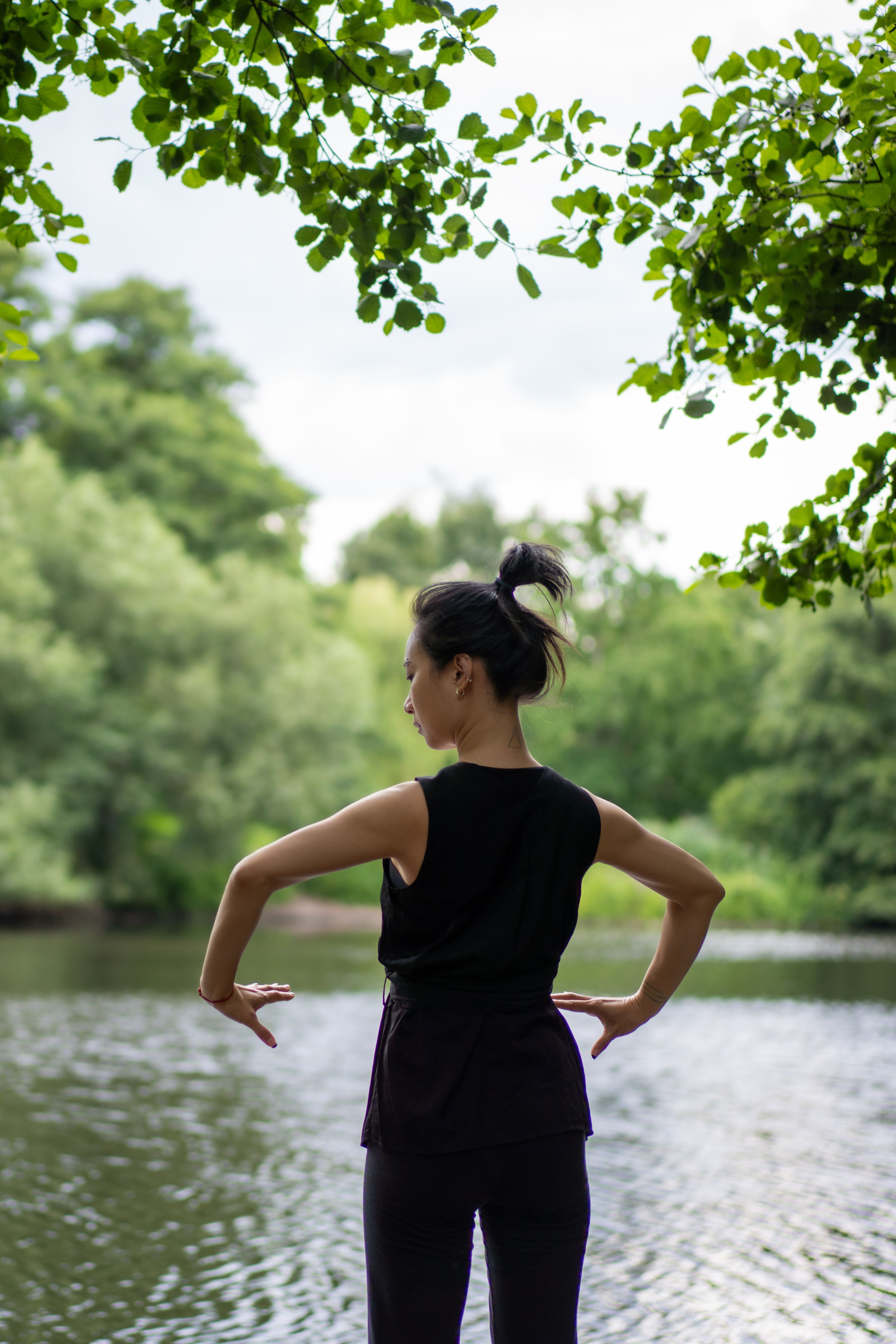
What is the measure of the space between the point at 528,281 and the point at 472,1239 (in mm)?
2202

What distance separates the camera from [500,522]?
79625 millimetres

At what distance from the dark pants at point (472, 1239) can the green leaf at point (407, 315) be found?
211 centimetres

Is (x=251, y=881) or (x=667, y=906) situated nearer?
(x=251, y=881)

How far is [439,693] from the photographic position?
7.98 ft

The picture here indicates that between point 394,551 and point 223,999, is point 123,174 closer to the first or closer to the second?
point 223,999

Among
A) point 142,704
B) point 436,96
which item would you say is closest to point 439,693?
point 436,96

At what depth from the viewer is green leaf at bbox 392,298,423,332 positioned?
12.2ft

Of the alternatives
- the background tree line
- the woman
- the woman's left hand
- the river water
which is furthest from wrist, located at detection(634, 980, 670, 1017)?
the background tree line

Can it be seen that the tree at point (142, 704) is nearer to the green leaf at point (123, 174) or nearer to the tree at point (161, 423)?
the tree at point (161, 423)

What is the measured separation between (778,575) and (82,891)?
1124 inches

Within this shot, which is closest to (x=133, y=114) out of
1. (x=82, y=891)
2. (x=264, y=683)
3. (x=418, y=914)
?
(x=418, y=914)

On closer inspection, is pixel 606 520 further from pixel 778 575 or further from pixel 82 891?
pixel 778 575

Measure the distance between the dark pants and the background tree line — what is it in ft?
93.4

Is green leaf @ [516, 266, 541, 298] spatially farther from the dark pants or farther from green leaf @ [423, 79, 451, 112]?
the dark pants
